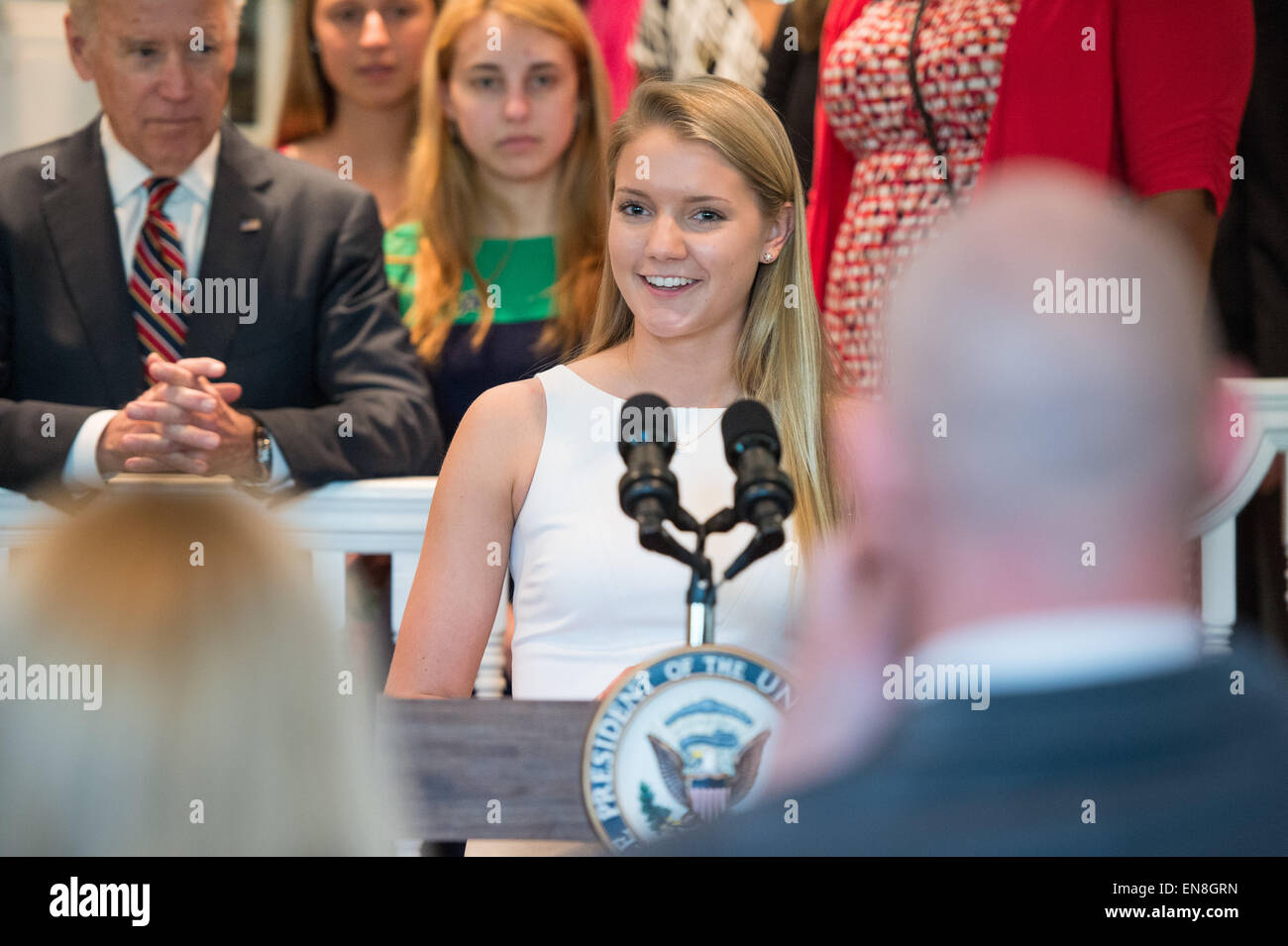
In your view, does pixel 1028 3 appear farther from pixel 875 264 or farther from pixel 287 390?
pixel 287 390

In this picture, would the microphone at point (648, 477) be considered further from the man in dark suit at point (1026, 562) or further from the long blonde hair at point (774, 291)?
the long blonde hair at point (774, 291)

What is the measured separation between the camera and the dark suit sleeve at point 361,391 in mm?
2100

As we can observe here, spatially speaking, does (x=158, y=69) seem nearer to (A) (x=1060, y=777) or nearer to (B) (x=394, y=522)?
(B) (x=394, y=522)

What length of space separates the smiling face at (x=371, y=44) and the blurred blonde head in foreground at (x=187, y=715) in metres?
1.69

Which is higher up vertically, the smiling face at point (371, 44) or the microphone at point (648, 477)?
the smiling face at point (371, 44)

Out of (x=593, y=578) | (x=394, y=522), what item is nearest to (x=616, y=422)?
(x=593, y=578)

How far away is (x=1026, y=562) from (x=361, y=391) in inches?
58.1

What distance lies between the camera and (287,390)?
2.20 m

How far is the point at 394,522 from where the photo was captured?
2129mm

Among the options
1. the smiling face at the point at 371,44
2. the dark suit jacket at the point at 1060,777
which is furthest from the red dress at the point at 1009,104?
the dark suit jacket at the point at 1060,777
